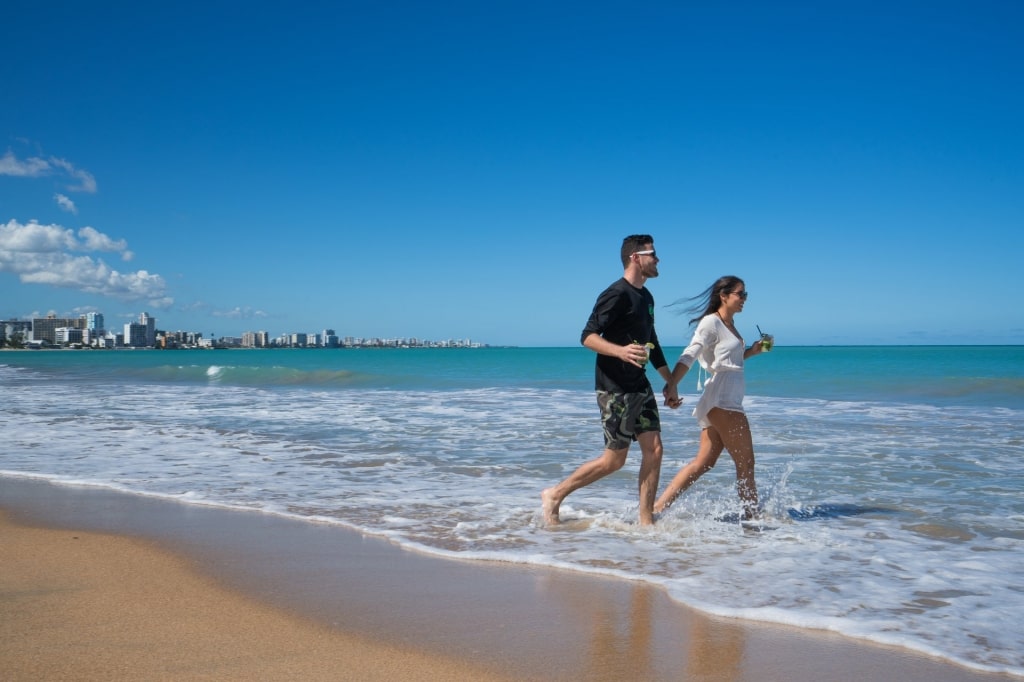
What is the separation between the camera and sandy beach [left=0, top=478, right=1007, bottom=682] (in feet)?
9.95

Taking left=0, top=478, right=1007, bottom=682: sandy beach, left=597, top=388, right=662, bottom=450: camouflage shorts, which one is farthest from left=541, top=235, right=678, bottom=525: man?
left=0, top=478, right=1007, bottom=682: sandy beach

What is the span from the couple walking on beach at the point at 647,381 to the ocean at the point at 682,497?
15.3 inches

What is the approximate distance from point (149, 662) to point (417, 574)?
5.63ft

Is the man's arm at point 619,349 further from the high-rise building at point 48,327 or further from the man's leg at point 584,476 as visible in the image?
the high-rise building at point 48,327

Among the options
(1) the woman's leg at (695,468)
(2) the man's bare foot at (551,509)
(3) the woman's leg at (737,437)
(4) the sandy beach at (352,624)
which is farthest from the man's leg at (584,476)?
(4) the sandy beach at (352,624)

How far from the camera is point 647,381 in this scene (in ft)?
18.0

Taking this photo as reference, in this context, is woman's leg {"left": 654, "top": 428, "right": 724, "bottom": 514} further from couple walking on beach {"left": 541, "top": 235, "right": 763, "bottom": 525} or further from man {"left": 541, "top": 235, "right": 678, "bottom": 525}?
man {"left": 541, "top": 235, "right": 678, "bottom": 525}

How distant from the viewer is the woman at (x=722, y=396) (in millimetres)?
5750

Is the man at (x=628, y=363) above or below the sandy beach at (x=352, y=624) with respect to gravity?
above

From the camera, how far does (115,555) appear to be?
15.3 ft

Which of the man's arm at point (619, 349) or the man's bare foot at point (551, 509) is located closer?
the man's arm at point (619, 349)

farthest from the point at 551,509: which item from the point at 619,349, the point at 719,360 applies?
the point at 719,360

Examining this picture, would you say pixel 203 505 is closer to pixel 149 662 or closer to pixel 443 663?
pixel 149 662

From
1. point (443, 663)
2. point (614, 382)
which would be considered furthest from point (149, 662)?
point (614, 382)
